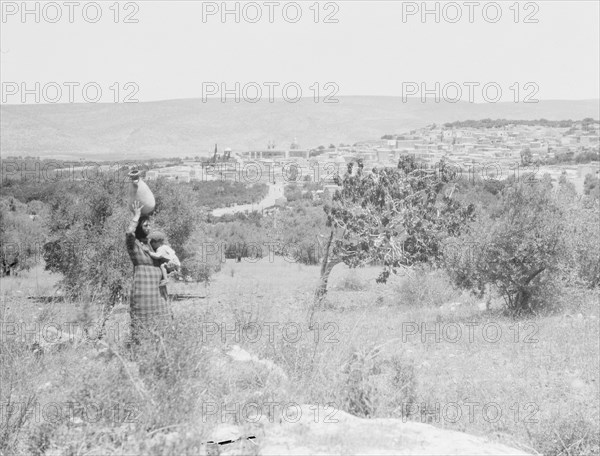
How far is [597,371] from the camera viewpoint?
1284 centimetres

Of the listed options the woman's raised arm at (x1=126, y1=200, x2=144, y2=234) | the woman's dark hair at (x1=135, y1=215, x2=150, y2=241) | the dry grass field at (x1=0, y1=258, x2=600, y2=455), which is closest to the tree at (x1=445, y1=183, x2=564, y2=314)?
the dry grass field at (x1=0, y1=258, x2=600, y2=455)

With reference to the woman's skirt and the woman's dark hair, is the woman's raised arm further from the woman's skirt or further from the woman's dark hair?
the woman's skirt

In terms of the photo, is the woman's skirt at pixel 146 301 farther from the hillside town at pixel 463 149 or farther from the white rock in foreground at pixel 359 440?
the hillside town at pixel 463 149

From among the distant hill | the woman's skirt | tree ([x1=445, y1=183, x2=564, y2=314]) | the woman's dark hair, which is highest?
the distant hill

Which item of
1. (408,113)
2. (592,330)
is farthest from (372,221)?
(408,113)

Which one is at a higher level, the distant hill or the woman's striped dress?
the distant hill

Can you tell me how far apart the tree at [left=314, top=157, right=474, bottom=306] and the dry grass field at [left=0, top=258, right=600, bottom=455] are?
4.49m

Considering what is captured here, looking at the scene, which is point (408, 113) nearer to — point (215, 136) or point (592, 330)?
point (215, 136)

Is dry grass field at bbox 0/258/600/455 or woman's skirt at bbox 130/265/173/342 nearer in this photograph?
dry grass field at bbox 0/258/600/455

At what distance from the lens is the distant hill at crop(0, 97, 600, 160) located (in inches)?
4050

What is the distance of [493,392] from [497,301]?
11.3 m

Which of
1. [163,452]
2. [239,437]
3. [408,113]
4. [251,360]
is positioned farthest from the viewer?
[408,113]

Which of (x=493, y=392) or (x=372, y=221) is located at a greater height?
(x=372, y=221)

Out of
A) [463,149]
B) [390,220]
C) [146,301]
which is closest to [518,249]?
[390,220]
